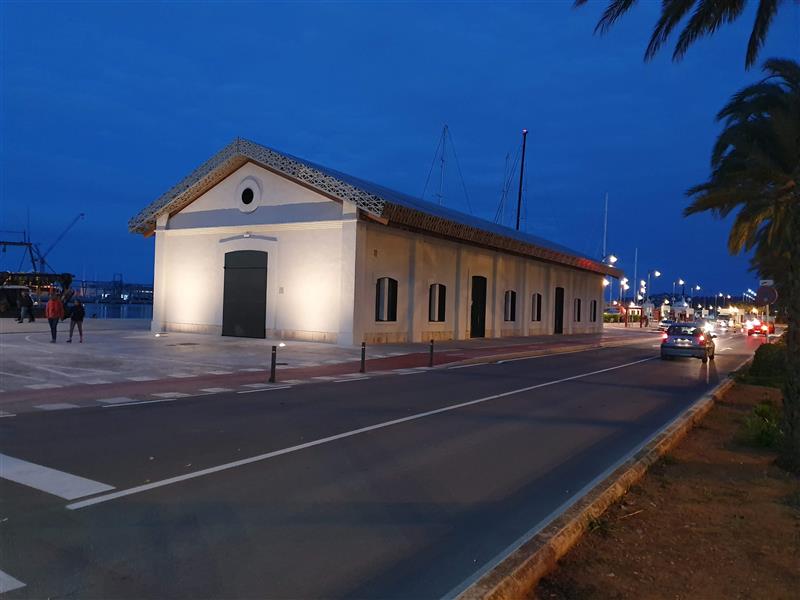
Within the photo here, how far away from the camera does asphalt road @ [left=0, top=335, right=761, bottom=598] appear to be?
460 centimetres

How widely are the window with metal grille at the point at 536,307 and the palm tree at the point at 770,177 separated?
70.7 ft

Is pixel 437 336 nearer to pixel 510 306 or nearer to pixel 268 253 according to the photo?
pixel 510 306

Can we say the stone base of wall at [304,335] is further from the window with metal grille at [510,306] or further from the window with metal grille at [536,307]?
the window with metal grille at [536,307]

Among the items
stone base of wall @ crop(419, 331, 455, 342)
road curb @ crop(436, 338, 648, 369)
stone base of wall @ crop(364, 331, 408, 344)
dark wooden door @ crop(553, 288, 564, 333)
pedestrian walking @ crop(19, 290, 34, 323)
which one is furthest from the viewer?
dark wooden door @ crop(553, 288, 564, 333)

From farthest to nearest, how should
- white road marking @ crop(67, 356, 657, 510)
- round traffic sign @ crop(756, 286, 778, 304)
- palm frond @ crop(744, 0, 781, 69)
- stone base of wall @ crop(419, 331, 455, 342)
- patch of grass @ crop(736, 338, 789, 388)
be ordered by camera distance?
1. stone base of wall @ crop(419, 331, 455, 342)
2. round traffic sign @ crop(756, 286, 778, 304)
3. patch of grass @ crop(736, 338, 789, 388)
4. palm frond @ crop(744, 0, 781, 69)
5. white road marking @ crop(67, 356, 657, 510)

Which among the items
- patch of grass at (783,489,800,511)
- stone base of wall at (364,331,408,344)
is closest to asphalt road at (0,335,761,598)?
patch of grass at (783,489,800,511)

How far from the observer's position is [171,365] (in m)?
18.1

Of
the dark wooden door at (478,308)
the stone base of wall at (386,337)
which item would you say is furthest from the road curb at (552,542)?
the dark wooden door at (478,308)

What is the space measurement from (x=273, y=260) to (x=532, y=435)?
67.2 feet

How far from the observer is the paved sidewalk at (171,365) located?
12867mm

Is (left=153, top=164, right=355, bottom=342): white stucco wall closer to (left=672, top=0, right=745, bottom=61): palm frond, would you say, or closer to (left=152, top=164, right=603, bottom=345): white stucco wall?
(left=152, top=164, right=603, bottom=345): white stucco wall

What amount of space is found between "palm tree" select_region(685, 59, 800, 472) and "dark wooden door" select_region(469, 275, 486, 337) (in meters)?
16.1

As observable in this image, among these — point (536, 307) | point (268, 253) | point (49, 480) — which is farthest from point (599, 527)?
point (536, 307)

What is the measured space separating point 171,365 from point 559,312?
112ft
